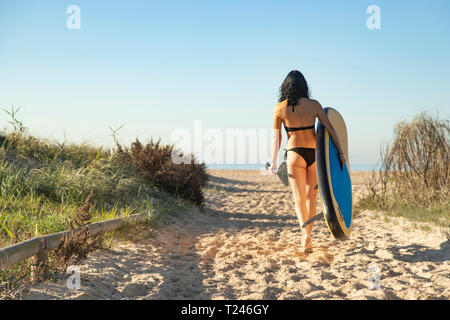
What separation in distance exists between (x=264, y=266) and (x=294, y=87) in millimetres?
2358

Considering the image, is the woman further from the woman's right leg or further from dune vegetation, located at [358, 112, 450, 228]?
dune vegetation, located at [358, 112, 450, 228]

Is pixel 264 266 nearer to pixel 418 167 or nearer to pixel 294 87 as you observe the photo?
pixel 294 87

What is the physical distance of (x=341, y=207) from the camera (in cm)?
452

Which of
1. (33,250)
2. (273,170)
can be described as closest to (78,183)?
(33,250)

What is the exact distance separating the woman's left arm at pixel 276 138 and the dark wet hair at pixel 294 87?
0.25 m

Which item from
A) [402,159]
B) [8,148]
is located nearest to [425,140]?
[402,159]

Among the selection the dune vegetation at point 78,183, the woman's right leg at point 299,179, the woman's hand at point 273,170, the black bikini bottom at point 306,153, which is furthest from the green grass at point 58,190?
the black bikini bottom at point 306,153

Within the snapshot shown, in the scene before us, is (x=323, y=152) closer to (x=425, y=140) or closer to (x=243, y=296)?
(x=243, y=296)

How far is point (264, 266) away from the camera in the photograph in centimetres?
443

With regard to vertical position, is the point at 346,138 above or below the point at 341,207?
above

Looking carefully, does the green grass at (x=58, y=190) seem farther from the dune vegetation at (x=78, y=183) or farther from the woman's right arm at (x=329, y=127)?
the woman's right arm at (x=329, y=127)

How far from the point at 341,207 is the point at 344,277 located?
93 centimetres

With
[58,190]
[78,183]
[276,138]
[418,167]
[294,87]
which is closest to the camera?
[294,87]

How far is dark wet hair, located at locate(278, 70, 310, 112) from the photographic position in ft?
15.6
